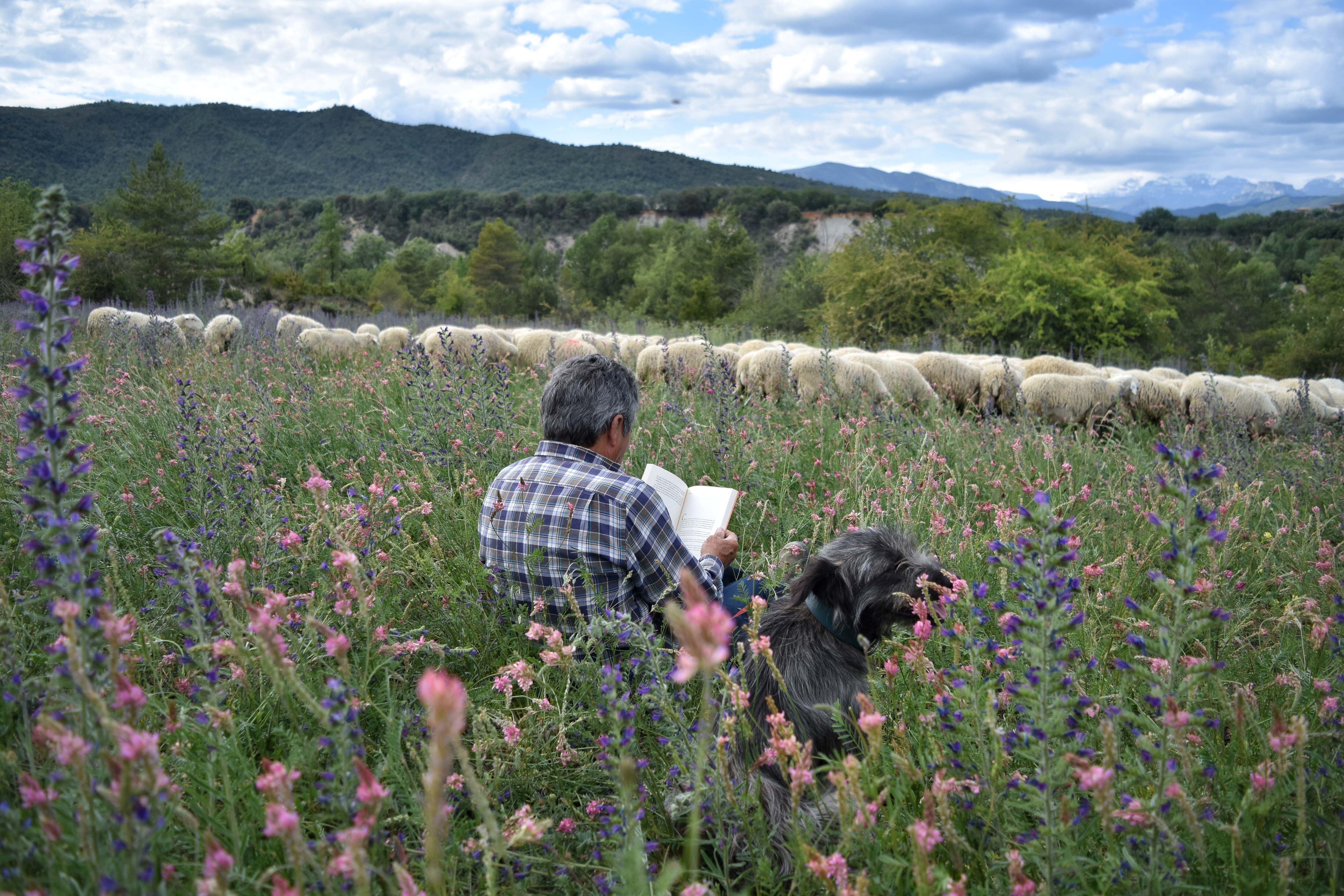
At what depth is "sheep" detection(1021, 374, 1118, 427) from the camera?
1063cm

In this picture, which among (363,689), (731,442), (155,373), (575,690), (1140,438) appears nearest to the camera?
(363,689)

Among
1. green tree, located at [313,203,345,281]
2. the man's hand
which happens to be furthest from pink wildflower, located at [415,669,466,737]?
green tree, located at [313,203,345,281]

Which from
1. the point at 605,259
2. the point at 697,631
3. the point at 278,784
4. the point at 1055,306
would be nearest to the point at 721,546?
the point at 278,784

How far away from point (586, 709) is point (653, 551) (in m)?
0.65

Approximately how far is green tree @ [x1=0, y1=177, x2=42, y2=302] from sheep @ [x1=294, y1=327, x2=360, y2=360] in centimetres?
395

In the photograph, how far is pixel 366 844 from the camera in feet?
4.42

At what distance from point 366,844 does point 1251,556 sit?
15.6 ft

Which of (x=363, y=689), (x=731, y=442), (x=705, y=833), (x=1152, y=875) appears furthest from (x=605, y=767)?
(x=731, y=442)

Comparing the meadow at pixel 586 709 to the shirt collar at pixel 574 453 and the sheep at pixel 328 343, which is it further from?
the sheep at pixel 328 343

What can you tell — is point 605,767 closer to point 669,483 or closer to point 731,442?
point 669,483

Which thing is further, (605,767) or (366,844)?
(605,767)

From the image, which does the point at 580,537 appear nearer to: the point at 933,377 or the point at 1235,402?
the point at 933,377

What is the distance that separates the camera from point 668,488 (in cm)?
362

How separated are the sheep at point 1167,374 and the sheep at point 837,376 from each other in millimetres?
5557
